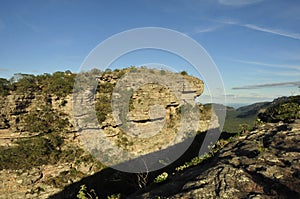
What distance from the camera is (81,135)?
1325 inches

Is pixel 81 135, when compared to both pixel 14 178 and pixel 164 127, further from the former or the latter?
pixel 164 127

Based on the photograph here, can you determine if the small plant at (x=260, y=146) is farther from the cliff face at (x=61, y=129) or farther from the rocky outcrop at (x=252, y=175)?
the cliff face at (x=61, y=129)

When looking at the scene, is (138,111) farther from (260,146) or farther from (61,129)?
(260,146)

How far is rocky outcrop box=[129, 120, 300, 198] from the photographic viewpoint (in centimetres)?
649

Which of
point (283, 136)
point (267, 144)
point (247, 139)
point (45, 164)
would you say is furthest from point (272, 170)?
point (45, 164)

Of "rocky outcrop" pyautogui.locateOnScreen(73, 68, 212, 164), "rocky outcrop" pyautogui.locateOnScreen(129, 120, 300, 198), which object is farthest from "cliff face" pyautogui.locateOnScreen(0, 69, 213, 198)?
"rocky outcrop" pyautogui.locateOnScreen(129, 120, 300, 198)

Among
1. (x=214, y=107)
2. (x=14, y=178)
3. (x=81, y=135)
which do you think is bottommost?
(x=14, y=178)

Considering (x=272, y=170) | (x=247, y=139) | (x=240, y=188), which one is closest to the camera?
(x=240, y=188)

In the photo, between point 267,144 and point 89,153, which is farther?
point 89,153

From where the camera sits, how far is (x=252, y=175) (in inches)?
285

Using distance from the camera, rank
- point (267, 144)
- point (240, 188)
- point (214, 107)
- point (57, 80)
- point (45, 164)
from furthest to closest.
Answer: point (214, 107)
point (57, 80)
point (45, 164)
point (267, 144)
point (240, 188)

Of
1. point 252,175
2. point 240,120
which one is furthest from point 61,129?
point 240,120

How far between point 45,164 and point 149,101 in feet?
53.3

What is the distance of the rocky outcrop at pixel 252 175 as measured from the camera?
6488 millimetres
